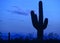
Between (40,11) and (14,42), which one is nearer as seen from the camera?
(14,42)

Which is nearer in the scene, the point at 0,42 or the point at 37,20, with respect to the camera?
the point at 0,42

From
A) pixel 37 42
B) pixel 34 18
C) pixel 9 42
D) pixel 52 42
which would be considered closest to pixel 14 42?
pixel 9 42

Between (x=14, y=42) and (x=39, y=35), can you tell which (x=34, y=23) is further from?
(x=14, y=42)

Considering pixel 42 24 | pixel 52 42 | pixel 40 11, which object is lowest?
pixel 52 42

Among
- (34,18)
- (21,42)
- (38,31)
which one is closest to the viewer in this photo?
(21,42)

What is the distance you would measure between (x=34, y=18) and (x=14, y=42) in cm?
612

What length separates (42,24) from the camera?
1900 centimetres

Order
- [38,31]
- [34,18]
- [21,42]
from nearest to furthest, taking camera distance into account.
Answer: [21,42]
[34,18]
[38,31]

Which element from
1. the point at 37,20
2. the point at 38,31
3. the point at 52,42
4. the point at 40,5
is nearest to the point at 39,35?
the point at 38,31

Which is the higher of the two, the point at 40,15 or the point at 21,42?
the point at 40,15

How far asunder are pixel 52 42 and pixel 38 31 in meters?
6.81

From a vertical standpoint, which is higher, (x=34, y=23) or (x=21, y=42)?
(x=34, y=23)

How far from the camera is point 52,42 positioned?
13.0 metres

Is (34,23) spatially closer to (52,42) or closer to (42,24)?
(42,24)
